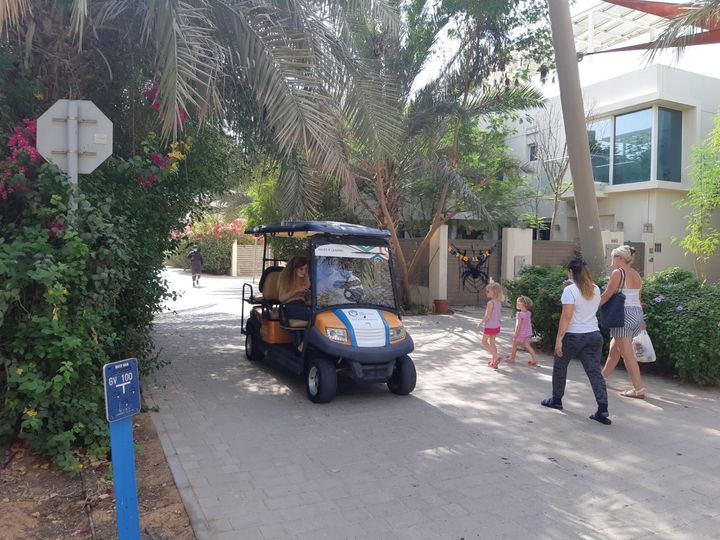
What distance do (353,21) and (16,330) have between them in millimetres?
6167

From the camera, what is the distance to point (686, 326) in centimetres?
709

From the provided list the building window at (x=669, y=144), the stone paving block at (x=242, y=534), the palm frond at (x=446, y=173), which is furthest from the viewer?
the building window at (x=669, y=144)

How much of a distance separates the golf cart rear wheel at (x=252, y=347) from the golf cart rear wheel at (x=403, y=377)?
8.48 ft

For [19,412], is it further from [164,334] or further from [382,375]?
[164,334]

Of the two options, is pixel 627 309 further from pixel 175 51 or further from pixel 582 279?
pixel 175 51

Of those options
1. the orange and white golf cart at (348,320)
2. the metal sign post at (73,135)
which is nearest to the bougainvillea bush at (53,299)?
the metal sign post at (73,135)

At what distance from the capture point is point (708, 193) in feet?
56.9

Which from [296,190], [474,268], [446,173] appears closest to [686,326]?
[296,190]

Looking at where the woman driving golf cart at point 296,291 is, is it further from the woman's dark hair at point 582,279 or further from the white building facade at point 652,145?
the white building facade at point 652,145

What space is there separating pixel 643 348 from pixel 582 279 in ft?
5.88

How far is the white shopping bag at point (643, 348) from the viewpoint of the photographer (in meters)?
7.01

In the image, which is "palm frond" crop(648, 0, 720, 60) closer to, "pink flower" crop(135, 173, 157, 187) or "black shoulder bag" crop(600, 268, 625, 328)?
"black shoulder bag" crop(600, 268, 625, 328)

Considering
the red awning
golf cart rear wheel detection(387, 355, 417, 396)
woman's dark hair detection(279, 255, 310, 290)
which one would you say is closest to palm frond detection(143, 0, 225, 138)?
woman's dark hair detection(279, 255, 310, 290)

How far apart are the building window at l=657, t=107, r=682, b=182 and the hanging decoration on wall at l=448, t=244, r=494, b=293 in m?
8.25
